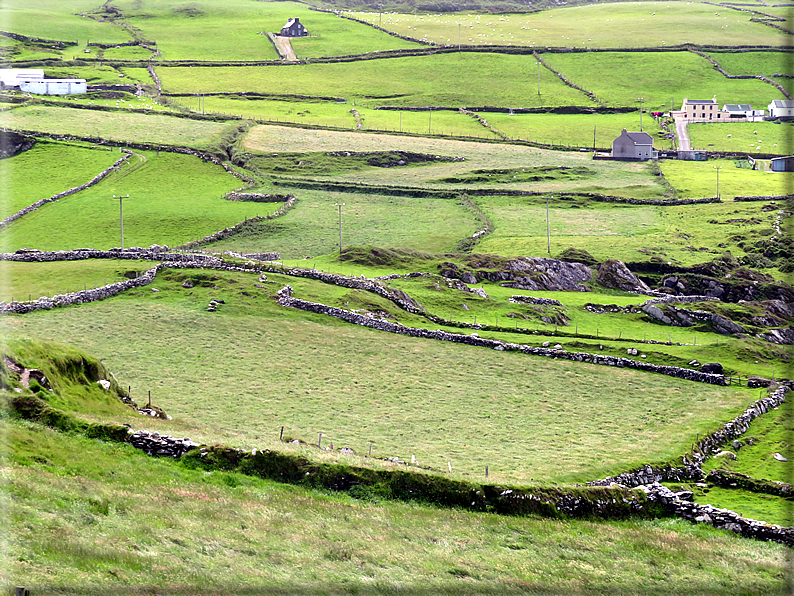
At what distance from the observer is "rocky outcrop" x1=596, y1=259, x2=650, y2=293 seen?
4090 inches

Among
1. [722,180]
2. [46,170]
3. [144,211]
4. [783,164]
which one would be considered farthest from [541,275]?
[783,164]

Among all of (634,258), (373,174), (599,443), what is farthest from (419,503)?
(373,174)

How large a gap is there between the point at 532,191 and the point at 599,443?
359ft

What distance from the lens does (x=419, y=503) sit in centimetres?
3422

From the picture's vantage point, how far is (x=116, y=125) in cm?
17212

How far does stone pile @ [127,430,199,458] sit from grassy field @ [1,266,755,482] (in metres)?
2.02

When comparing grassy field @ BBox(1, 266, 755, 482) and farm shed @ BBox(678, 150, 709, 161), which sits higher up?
farm shed @ BBox(678, 150, 709, 161)

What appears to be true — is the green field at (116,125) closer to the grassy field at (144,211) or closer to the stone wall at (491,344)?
the grassy field at (144,211)

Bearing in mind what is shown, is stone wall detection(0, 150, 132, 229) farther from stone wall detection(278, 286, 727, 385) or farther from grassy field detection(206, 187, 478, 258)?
stone wall detection(278, 286, 727, 385)

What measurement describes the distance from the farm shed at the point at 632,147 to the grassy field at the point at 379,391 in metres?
132

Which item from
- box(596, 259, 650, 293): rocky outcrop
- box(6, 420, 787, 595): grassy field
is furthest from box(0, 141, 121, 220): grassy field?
box(6, 420, 787, 595): grassy field

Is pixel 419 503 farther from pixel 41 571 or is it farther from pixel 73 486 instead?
pixel 41 571

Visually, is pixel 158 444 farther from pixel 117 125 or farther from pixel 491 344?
pixel 117 125

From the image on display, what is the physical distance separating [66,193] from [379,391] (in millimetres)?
91824
